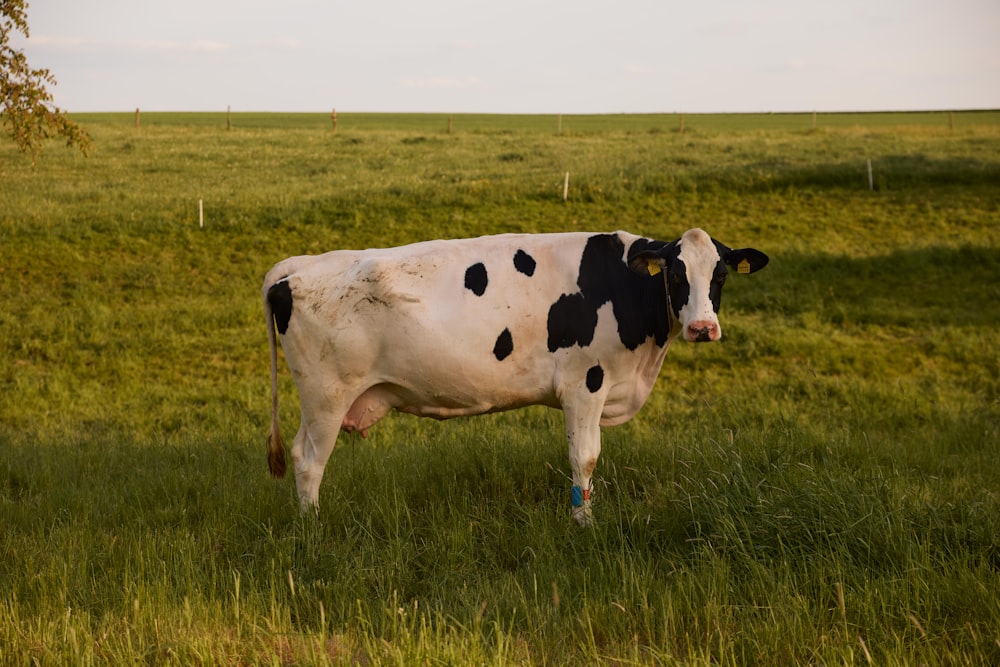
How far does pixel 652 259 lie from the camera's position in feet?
22.2

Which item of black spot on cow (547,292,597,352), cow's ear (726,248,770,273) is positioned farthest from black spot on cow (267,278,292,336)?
cow's ear (726,248,770,273)

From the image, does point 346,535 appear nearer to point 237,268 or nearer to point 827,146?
point 237,268

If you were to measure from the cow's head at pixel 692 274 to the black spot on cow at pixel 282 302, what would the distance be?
103 inches

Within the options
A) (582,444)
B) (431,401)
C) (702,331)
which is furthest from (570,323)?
(431,401)

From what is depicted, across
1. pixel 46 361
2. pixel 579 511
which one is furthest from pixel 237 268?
pixel 579 511

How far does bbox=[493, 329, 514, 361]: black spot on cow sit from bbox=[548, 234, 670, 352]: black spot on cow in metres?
0.31

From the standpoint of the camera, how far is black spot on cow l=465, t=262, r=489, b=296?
6879 mm

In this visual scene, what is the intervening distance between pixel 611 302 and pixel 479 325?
1045 mm

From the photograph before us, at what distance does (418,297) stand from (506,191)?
20640 mm

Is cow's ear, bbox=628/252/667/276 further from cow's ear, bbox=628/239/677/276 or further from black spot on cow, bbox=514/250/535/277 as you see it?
black spot on cow, bbox=514/250/535/277

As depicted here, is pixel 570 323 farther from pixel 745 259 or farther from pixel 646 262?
pixel 745 259

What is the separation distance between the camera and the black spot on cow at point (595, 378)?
6.93 meters

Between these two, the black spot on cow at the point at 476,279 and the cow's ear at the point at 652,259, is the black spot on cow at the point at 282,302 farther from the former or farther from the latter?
the cow's ear at the point at 652,259

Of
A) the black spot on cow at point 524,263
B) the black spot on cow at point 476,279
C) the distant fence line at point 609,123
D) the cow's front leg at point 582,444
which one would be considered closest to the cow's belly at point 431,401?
the cow's front leg at point 582,444
